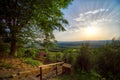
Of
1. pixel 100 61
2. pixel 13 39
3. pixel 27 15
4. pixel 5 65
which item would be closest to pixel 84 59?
pixel 100 61

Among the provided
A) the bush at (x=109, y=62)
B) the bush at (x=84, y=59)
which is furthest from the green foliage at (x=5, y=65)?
the bush at (x=109, y=62)

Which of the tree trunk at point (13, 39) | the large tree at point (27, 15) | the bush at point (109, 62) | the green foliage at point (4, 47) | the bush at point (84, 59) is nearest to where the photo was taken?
the bush at point (109, 62)

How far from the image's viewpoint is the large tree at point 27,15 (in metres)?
8.83

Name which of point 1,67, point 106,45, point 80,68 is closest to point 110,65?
point 106,45

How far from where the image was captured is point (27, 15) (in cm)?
887

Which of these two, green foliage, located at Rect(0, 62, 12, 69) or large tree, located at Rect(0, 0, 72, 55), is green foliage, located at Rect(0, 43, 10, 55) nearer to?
large tree, located at Rect(0, 0, 72, 55)

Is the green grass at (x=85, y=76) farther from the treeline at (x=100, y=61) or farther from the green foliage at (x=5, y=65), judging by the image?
the green foliage at (x=5, y=65)

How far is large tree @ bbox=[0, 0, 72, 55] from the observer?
8.83 meters

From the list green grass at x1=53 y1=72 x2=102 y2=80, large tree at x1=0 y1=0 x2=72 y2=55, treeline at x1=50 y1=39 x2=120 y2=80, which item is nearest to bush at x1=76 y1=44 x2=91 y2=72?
treeline at x1=50 y1=39 x2=120 y2=80

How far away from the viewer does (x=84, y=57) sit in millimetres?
7797

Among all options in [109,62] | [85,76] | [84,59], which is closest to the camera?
[109,62]

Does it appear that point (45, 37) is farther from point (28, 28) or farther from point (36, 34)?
point (28, 28)

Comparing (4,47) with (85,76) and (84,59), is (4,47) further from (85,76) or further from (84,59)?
(85,76)

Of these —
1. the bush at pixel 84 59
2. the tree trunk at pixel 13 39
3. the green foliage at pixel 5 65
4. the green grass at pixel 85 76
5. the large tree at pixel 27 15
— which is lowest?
the green grass at pixel 85 76
